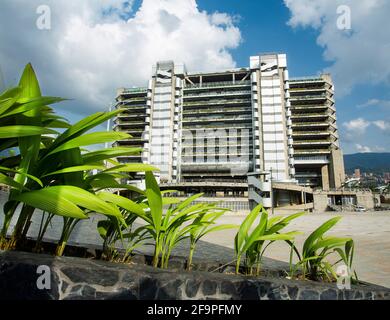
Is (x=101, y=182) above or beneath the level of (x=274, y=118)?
beneath

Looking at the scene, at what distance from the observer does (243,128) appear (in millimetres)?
58000

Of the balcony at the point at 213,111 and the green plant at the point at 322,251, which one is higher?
the balcony at the point at 213,111

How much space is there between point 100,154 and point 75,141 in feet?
0.87

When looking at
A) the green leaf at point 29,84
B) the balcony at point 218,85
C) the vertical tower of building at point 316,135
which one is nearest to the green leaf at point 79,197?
the green leaf at point 29,84

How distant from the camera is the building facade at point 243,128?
55.3 m

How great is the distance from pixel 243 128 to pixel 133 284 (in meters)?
57.8

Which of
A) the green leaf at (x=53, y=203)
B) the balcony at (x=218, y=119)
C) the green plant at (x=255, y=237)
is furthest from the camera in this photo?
the balcony at (x=218, y=119)

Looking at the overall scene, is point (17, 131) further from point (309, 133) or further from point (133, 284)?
point (309, 133)

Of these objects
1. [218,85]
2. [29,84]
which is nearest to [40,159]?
[29,84]

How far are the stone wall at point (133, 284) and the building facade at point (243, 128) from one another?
171ft

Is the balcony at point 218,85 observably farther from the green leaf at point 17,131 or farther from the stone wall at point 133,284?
the green leaf at point 17,131
